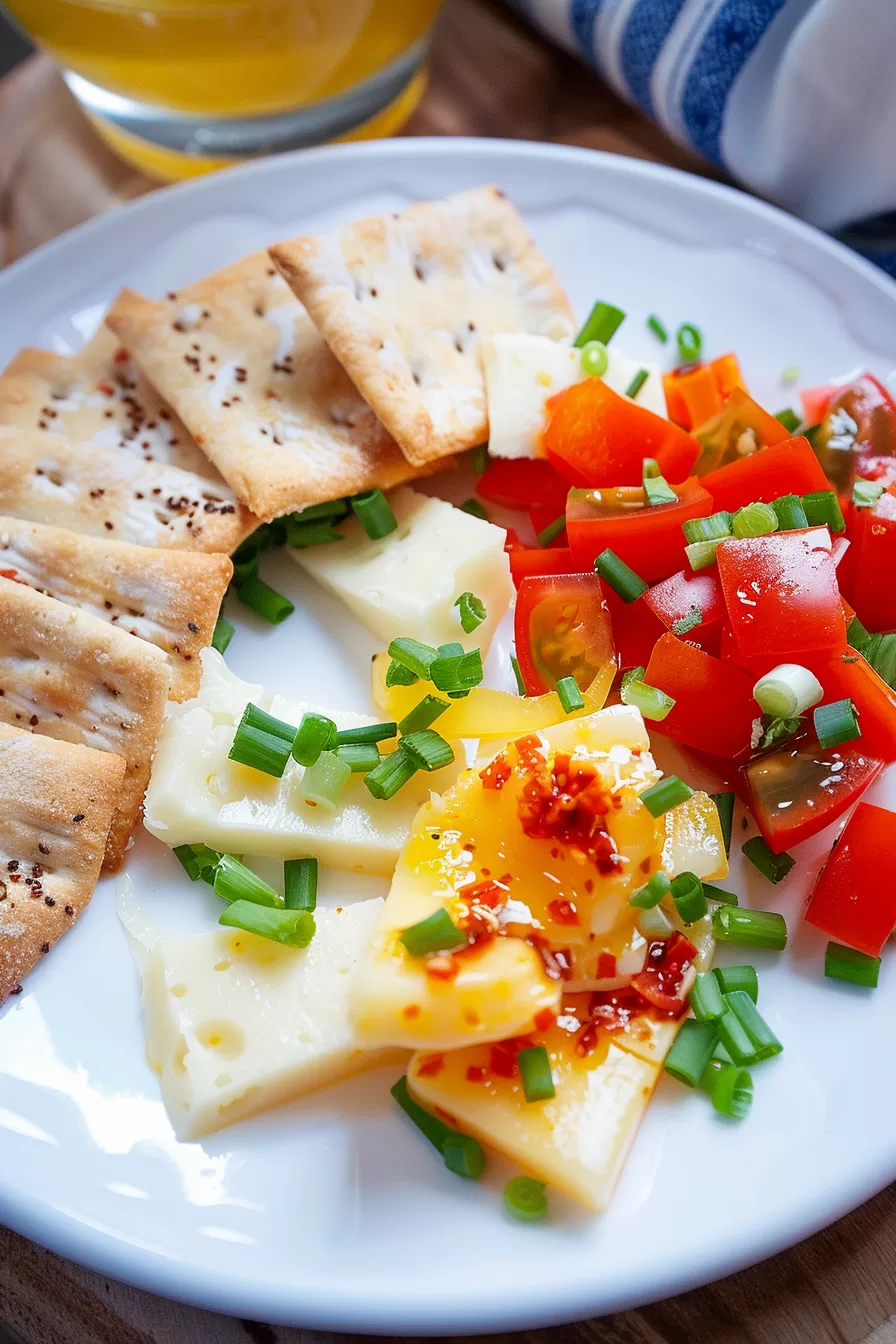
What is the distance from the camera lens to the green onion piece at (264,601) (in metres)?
2.89

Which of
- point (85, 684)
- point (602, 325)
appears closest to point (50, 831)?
point (85, 684)

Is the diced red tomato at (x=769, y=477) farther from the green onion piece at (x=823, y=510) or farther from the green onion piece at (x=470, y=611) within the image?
the green onion piece at (x=470, y=611)

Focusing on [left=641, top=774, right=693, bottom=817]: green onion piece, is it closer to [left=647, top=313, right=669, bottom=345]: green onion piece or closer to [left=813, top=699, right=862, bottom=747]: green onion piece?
[left=813, top=699, right=862, bottom=747]: green onion piece

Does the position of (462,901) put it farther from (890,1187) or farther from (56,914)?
(890,1187)

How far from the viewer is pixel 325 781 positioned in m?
2.47

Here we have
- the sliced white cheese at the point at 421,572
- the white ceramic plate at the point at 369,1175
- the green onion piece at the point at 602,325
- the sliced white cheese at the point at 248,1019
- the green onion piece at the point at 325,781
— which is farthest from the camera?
the green onion piece at the point at 602,325

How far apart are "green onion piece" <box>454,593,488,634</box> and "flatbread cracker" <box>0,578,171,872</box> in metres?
0.69

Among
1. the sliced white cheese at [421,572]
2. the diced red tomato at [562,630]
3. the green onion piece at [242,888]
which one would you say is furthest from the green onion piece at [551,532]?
the green onion piece at [242,888]

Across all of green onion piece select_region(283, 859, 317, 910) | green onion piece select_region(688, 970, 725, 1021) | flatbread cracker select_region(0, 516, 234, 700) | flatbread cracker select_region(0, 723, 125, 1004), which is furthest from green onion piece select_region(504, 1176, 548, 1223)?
flatbread cracker select_region(0, 516, 234, 700)

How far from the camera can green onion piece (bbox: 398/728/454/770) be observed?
2455 mm

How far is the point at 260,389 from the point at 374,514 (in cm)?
48

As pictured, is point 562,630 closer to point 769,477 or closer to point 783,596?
point 783,596

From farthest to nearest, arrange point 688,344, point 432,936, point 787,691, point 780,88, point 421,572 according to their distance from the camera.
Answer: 1. point 780,88
2. point 688,344
3. point 421,572
4. point 787,691
5. point 432,936

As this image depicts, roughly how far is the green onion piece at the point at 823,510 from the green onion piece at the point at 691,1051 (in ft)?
3.89
